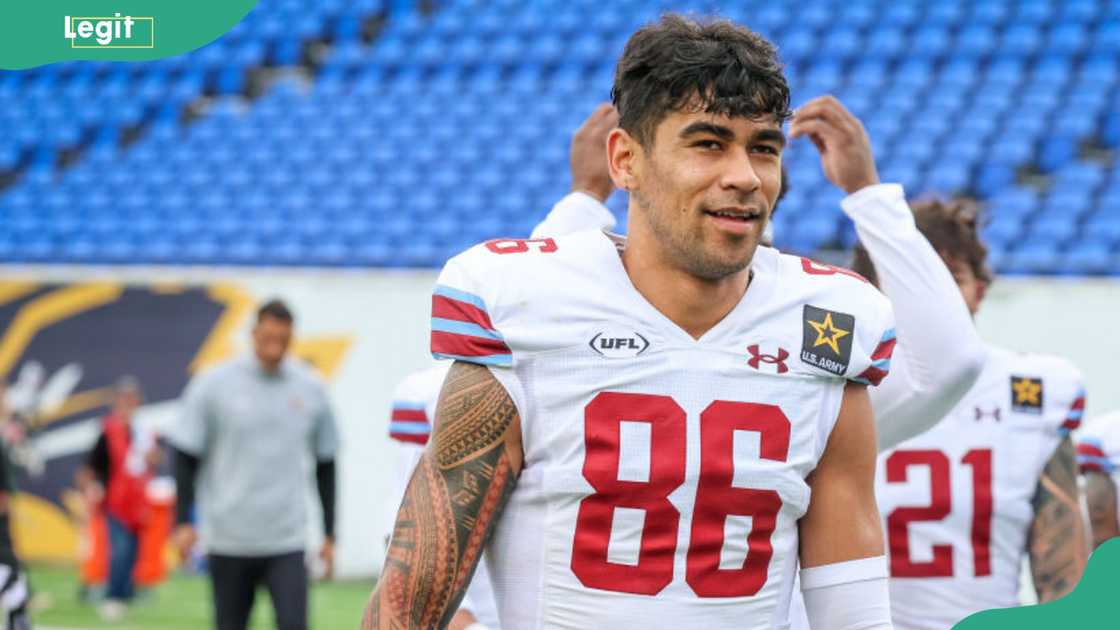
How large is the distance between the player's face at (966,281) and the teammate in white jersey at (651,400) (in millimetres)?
1303

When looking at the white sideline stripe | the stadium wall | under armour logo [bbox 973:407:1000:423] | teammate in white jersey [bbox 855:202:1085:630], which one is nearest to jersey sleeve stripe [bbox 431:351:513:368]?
teammate in white jersey [bbox 855:202:1085:630]

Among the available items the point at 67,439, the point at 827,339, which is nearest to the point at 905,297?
the point at 827,339

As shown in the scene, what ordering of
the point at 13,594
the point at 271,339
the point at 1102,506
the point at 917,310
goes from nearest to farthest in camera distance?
the point at 917,310 → the point at 1102,506 → the point at 13,594 → the point at 271,339

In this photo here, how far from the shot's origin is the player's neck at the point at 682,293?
2.21m

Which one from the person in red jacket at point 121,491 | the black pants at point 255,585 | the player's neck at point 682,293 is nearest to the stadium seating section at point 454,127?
the person in red jacket at point 121,491

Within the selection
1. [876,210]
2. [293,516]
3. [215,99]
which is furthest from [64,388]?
[876,210]

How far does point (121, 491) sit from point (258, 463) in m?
4.23

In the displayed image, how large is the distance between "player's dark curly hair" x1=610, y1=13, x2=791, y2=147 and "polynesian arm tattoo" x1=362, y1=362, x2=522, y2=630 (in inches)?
17.0

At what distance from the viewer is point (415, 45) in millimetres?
17016

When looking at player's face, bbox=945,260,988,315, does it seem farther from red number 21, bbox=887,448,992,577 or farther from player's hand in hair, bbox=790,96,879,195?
player's hand in hair, bbox=790,96,879,195

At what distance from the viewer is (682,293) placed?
222 cm

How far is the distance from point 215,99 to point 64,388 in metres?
5.41

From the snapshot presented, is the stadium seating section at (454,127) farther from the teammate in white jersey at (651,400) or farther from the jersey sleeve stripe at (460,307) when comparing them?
the jersey sleeve stripe at (460,307)

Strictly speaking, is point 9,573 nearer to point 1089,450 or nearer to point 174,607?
point 1089,450
